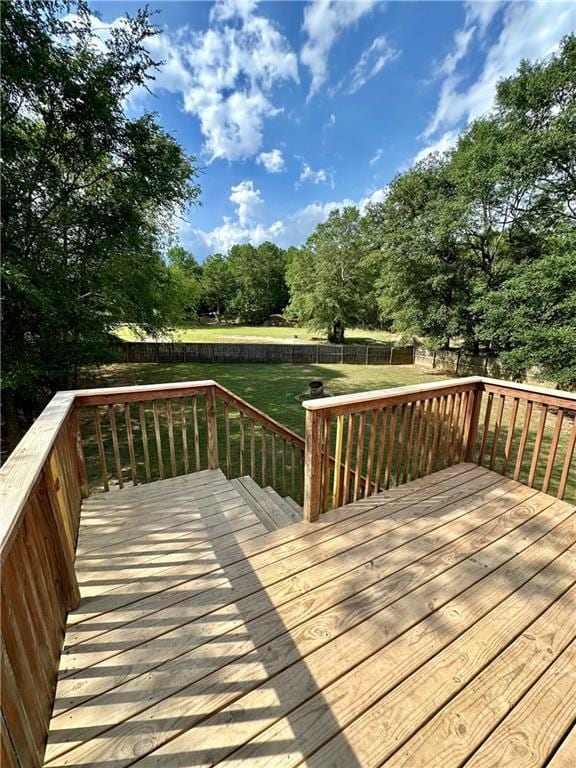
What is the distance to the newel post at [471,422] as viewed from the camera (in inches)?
123

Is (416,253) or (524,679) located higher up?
(416,253)

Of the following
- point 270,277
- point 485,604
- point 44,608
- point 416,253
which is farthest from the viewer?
point 270,277

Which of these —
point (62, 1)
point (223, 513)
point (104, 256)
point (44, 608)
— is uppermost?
point (62, 1)

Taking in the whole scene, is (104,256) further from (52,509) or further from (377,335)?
(377,335)

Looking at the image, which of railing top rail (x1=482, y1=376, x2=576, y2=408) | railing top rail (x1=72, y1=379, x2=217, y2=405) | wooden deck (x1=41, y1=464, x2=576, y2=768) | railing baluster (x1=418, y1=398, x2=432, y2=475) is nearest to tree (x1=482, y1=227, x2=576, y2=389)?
railing top rail (x1=482, y1=376, x2=576, y2=408)

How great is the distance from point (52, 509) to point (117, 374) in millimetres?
14054

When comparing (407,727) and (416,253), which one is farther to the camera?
(416,253)

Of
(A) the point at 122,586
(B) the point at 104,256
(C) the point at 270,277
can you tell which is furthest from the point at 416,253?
(C) the point at 270,277

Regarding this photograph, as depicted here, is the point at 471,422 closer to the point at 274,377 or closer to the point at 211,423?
the point at 211,423

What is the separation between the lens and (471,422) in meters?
3.19

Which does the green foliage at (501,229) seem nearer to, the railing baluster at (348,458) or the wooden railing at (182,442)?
the wooden railing at (182,442)

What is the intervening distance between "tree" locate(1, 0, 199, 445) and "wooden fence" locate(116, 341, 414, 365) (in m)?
9.29

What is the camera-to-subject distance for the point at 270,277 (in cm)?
3938

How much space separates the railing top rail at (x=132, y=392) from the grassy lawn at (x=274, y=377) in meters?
5.36
